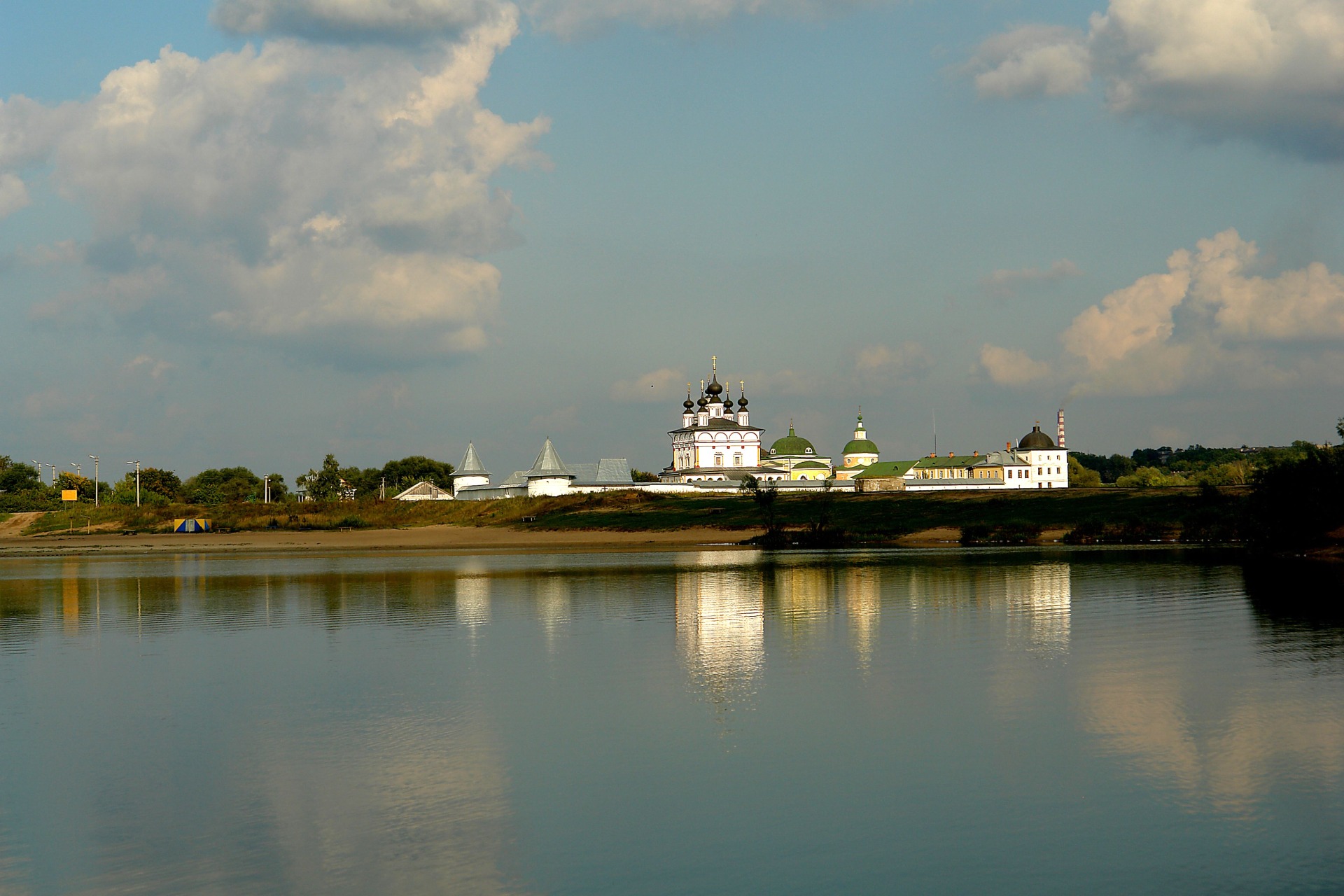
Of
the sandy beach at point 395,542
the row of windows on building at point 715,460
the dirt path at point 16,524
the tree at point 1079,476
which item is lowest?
the sandy beach at point 395,542

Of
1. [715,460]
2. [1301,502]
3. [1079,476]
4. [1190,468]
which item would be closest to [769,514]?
[1301,502]

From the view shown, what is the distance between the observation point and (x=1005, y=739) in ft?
59.8

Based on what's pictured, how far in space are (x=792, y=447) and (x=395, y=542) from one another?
3089 inches

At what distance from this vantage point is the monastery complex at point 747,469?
113562 mm

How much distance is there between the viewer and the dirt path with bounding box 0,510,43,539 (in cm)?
11100

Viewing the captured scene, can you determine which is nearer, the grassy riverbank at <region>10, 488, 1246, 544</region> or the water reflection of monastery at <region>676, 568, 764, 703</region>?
the water reflection of monastery at <region>676, 568, 764, 703</region>

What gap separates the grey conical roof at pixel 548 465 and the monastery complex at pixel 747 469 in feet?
0.30

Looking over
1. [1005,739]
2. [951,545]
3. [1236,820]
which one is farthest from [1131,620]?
[951,545]

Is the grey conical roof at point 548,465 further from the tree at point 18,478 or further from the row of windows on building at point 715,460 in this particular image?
the tree at point 18,478

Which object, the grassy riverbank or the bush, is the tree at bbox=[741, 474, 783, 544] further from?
the bush

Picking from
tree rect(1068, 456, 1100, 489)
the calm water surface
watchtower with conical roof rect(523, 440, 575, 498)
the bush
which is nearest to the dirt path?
watchtower with conical roof rect(523, 440, 575, 498)

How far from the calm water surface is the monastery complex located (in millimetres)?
77674

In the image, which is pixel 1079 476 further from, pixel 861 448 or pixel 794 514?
pixel 794 514

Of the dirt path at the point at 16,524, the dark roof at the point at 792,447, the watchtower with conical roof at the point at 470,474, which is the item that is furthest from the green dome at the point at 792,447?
the dirt path at the point at 16,524
